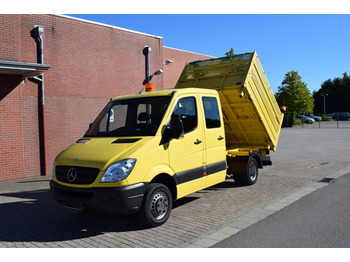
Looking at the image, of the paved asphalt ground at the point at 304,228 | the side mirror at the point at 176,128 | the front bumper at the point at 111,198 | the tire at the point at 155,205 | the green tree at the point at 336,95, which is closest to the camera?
the paved asphalt ground at the point at 304,228

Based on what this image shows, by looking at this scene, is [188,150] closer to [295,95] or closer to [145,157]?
[145,157]

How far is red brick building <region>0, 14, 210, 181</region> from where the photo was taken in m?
10.0

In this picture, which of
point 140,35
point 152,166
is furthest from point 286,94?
point 152,166

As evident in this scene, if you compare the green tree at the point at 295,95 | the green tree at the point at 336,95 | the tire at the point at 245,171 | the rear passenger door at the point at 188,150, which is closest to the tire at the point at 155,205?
the rear passenger door at the point at 188,150

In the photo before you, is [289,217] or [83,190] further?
[289,217]

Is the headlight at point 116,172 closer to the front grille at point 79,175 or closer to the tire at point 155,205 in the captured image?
the front grille at point 79,175

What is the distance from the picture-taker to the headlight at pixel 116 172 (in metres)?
4.86

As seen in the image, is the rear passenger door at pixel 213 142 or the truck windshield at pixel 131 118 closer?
the truck windshield at pixel 131 118

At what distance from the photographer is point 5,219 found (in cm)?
600

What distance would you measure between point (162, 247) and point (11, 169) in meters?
7.39

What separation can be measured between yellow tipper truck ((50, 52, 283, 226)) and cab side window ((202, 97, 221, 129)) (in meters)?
0.02

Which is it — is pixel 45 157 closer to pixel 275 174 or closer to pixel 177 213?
pixel 177 213

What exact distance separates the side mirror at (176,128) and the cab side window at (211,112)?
3.77 feet

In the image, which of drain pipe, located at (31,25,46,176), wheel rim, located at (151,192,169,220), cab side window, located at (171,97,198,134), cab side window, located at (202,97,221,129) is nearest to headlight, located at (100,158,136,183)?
wheel rim, located at (151,192,169,220)
